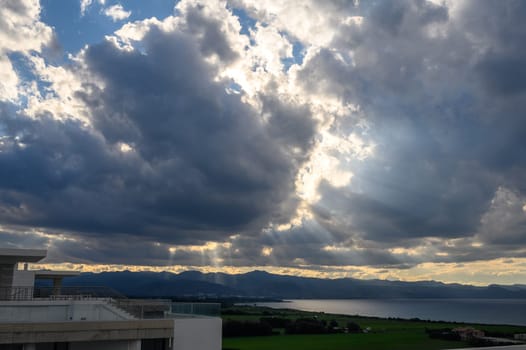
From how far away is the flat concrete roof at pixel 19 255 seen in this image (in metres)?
24.6

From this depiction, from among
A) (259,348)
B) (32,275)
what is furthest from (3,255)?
(259,348)

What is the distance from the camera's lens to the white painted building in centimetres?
1495

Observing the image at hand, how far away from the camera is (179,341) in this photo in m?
17.9

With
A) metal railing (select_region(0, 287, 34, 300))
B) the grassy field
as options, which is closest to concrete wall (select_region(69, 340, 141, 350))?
metal railing (select_region(0, 287, 34, 300))

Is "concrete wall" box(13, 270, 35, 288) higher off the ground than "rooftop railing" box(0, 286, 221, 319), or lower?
higher

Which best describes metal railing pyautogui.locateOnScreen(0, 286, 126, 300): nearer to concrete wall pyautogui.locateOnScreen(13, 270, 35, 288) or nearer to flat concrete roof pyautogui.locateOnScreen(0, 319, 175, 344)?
concrete wall pyautogui.locateOnScreen(13, 270, 35, 288)

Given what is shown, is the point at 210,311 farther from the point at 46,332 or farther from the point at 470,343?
the point at 470,343

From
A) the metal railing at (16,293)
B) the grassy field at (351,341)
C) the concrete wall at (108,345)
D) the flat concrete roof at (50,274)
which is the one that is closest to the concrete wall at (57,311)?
the metal railing at (16,293)

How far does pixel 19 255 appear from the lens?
981 inches

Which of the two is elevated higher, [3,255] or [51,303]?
[3,255]

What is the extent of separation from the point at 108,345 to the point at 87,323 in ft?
4.27

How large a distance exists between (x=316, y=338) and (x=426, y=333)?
20245mm

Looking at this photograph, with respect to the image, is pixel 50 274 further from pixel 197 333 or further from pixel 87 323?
pixel 87 323

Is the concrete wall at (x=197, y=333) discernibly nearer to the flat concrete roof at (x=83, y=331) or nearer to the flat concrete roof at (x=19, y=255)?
the flat concrete roof at (x=83, y=331)
